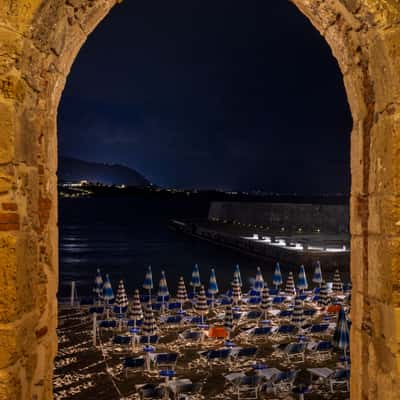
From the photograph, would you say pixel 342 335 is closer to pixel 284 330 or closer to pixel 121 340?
pixel 284 330

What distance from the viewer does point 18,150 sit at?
10.7 feet

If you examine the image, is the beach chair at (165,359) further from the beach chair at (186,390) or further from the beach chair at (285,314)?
the beach chair at (285,314)

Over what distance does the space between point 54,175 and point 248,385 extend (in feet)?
21.7

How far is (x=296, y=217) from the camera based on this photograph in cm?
4362

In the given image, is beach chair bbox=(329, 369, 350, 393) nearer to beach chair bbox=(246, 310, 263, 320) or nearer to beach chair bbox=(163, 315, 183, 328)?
beach chair bbox=(246, 310, 263, 320)

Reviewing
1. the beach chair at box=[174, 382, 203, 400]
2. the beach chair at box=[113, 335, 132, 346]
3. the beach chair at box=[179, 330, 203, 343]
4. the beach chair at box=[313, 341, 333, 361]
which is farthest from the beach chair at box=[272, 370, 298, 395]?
the beach chair at box=[113, 335, 132, 346]

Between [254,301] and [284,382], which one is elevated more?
[254,301]

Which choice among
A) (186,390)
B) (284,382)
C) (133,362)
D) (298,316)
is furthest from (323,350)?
(133,362)

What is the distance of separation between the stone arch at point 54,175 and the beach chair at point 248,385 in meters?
5.53

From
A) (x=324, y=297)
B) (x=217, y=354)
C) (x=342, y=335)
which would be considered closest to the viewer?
(x=342, y=335)

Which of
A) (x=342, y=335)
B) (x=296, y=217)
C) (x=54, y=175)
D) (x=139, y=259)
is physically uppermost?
(x=54, y=175)

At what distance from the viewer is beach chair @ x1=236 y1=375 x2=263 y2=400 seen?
9.38 meters

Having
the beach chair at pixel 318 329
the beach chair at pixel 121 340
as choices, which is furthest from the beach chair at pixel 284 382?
the beach chair at pixel 121 340

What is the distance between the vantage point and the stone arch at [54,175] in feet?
10.5
